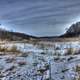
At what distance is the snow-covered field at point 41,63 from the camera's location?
159 inches

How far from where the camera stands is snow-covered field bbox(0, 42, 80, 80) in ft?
13.3

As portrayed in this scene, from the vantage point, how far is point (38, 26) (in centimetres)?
423

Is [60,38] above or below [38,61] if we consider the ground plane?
above

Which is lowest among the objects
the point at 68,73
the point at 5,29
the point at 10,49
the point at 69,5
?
the point at 68,73

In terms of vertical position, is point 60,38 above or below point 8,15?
below

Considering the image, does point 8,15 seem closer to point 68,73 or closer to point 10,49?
point 10,49

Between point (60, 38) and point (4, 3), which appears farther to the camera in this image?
point (4, 3)

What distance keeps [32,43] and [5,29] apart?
457 mm

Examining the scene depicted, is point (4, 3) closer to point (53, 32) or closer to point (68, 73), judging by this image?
point (53, 32)

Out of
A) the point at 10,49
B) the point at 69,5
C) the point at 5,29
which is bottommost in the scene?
the point at 10,49

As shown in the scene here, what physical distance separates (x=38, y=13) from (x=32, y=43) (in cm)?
43

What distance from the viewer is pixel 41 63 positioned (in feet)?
13.6

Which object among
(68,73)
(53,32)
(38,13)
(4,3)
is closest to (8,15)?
(4,3)

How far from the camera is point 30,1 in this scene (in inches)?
169
